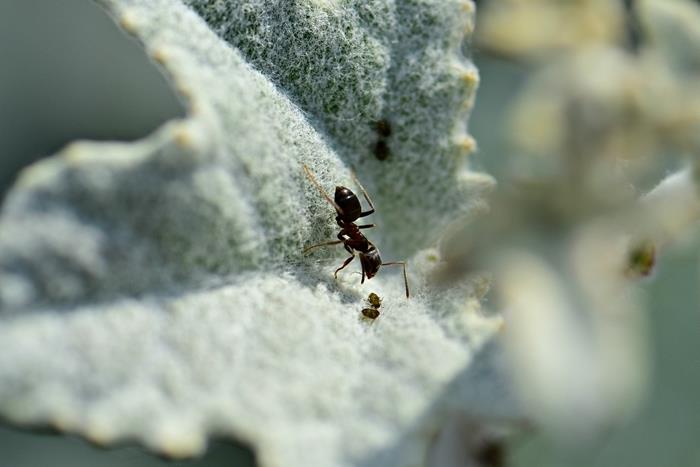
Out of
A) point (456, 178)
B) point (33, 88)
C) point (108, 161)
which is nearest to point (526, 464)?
point (456, 178)

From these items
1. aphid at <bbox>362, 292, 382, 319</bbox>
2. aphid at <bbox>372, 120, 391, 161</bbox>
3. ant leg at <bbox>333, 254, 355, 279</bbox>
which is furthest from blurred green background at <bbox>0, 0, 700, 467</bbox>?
aphid at <bbox>362, 292, 382, 319</bbox>

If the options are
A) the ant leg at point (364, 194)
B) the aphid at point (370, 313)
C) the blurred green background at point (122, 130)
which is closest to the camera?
the aphid at point (370, 313)

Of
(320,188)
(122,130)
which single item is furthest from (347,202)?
(122,130)

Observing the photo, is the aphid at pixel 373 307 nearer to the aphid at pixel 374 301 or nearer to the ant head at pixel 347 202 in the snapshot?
the aphid at pixel 374 301

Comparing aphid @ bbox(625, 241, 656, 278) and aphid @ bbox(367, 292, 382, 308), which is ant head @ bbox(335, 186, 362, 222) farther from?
aphid @ bbox(625, 241, 656, 278)

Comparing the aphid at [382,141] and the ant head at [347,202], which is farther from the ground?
the aphid at [382,141]

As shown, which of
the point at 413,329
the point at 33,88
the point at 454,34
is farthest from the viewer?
the point at 33,88

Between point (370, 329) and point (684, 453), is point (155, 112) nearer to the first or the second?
point (370, 329)

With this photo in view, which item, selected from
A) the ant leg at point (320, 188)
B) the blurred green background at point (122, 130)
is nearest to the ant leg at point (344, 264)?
the ant leg at point (320, 188)
